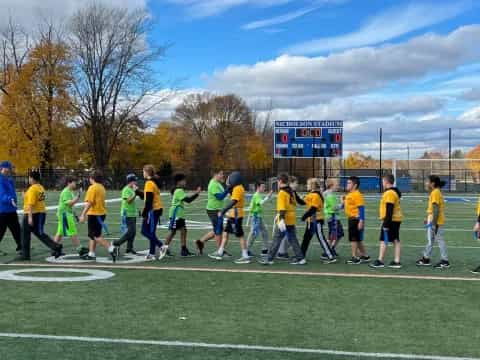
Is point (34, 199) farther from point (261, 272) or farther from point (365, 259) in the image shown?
point (365, 259)

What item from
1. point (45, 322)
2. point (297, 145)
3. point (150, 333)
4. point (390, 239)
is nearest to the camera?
point (150, 333)

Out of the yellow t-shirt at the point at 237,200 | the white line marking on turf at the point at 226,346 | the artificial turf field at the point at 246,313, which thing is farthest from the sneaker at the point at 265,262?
the white line marking on turf at the point at 226,346

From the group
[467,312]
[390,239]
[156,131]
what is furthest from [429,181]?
[156,131]

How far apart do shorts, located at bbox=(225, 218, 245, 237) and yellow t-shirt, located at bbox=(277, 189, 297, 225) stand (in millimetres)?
950

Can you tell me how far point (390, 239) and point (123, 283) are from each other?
448 cm

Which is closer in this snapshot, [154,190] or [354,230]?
[354,230]

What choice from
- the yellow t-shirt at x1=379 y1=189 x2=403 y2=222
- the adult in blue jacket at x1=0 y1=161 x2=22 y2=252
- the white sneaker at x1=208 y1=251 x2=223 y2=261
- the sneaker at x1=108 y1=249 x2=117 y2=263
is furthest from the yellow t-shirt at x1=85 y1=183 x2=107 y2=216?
the yellow t-shirt at x1=379 y1=189 x2=403 y2=222

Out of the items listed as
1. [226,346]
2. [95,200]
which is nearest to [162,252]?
[95,200]

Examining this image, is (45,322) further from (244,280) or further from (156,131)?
(156,131)

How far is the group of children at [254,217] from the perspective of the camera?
9.86m

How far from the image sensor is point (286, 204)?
32.8ft

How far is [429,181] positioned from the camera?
1005 cm

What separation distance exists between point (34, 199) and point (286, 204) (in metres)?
4.53

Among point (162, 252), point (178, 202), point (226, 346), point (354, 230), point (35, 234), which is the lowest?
point (226, 346)
